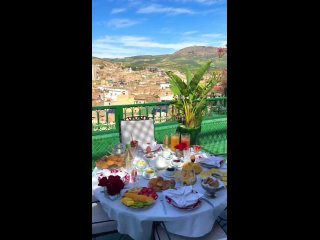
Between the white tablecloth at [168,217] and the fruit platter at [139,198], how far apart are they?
3cm

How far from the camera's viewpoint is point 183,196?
6.07 feet

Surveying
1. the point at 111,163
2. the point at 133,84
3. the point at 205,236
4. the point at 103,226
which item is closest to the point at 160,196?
the point at 205,236

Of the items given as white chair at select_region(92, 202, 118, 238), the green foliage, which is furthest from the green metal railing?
white chair at select_region(92, 202, 118, 238)

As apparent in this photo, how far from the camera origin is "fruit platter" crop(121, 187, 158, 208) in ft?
5.90

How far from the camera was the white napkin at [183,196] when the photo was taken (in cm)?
178

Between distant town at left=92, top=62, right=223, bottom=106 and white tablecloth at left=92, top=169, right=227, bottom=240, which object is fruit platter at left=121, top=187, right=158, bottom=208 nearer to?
white tablecloth at left=92, top=169, right=227, bottom=240

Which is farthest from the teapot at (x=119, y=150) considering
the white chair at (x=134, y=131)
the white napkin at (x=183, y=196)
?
the white napkin at (x=183, y=196)

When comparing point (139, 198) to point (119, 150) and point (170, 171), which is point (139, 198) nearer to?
point (170, 171)

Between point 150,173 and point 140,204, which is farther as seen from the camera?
point 150,173

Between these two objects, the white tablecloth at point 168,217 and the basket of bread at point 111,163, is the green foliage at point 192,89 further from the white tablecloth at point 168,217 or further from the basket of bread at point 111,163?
the white tablecloth at point 168,217
